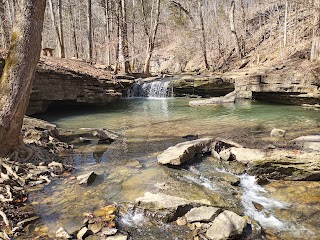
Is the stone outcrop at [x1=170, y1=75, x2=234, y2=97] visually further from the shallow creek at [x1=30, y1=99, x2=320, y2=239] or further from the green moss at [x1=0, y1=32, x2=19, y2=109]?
the green moss at [x1=0, y1=32, x2=19, y2=109]

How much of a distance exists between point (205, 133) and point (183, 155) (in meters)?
3.26

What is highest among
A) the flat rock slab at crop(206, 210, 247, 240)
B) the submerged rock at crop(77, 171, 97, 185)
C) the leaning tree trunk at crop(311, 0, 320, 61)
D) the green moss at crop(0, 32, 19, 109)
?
the leaning tree trunk at crop(311, 0, 320, 61)

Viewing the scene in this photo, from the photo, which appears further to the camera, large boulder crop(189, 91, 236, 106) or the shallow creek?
large boulder crop(189, 91, 236, 106)

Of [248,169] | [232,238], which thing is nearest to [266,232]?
[232,238]

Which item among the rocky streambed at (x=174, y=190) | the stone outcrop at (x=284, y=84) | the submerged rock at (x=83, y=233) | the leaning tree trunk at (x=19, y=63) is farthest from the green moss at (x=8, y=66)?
the stone outcrop at (x=284, y=84)

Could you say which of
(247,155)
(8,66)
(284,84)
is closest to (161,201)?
(247,155)

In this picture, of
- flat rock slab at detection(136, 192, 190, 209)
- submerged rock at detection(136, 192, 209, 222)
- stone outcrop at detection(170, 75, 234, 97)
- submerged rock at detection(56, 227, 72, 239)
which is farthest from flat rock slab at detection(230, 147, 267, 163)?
stone outcrop at detection(170, 75, 234, 97)

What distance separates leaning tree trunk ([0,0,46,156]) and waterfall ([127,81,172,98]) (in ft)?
51.5

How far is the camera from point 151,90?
21016 mm

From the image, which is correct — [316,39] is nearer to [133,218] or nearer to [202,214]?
[202,214]

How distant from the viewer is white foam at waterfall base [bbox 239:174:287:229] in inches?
153

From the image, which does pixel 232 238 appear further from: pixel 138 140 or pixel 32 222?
pixel 138 140

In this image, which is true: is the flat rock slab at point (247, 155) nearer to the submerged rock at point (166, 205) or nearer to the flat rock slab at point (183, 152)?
the flat rock slab at point (183, 152)

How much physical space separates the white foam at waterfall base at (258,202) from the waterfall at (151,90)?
16.0 metres
